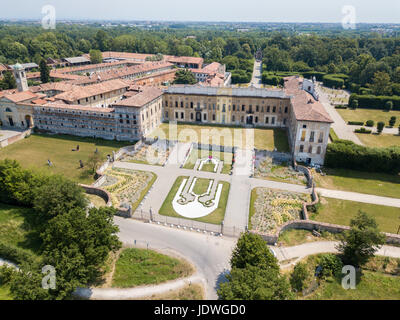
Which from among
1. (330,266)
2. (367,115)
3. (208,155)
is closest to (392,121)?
(367,115)

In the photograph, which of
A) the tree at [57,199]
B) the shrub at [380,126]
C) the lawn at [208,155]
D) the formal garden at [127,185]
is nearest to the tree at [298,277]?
the formal garden at [127,185]

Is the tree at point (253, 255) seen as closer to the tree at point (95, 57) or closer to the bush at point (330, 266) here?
the bush at point (330, 266)

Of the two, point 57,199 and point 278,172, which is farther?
point 278,172

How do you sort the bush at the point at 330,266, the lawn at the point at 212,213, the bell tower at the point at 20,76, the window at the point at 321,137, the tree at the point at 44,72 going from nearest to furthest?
the bush at the point at 330,266
the lawn at the point at 212,213
the window at the point at 321,137
the bell tower at the point at 20,76
the tree at the point at 44,72

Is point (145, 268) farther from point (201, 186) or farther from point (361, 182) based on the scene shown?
point (361, 182)

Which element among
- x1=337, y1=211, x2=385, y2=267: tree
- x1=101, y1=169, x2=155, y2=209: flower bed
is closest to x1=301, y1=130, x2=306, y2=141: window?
x1=337, y1=211, x2=385, y2=267: tree

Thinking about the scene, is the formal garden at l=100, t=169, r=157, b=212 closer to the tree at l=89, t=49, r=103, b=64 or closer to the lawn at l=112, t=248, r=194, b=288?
the lawn at l=112, t=248, r=194, b=288
